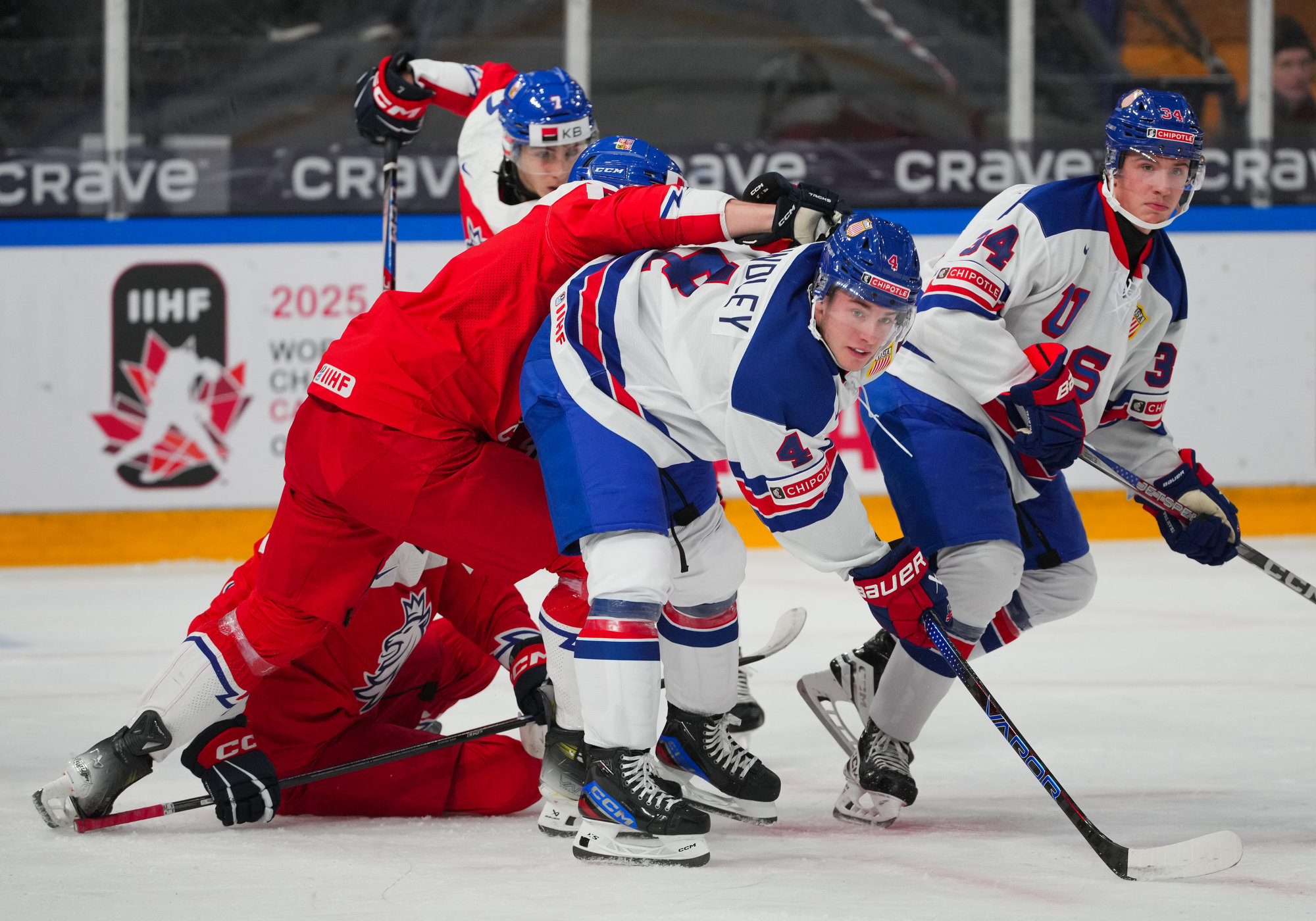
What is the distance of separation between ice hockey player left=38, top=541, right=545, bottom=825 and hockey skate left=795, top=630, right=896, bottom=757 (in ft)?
1.90

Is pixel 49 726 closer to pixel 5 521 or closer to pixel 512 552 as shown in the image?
pixel 512 552

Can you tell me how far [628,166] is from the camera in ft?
8.55

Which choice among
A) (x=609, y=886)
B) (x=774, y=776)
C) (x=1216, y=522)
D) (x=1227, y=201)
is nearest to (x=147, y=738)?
(x=609, y=886)

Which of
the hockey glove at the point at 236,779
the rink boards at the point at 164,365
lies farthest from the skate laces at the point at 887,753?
the rink boards at the point at 164,365

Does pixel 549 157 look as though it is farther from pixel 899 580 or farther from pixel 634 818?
pixel 634 818

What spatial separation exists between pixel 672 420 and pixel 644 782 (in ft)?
1.68

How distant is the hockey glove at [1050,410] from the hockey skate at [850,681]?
0.48m

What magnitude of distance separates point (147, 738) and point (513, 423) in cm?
73

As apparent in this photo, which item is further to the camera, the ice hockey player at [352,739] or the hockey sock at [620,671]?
the ice hockey player at [352,739]

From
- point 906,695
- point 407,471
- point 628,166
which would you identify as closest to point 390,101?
point 628,166

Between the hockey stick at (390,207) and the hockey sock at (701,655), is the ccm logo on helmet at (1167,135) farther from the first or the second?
the hockey stick at (390,207)

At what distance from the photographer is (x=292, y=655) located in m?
2.38

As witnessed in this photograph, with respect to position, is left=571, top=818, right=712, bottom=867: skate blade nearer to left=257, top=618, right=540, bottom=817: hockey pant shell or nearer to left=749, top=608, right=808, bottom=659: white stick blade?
left=257, top=618, right=540, bottom=817: hockey pant shell

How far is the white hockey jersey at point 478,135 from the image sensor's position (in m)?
3.47
